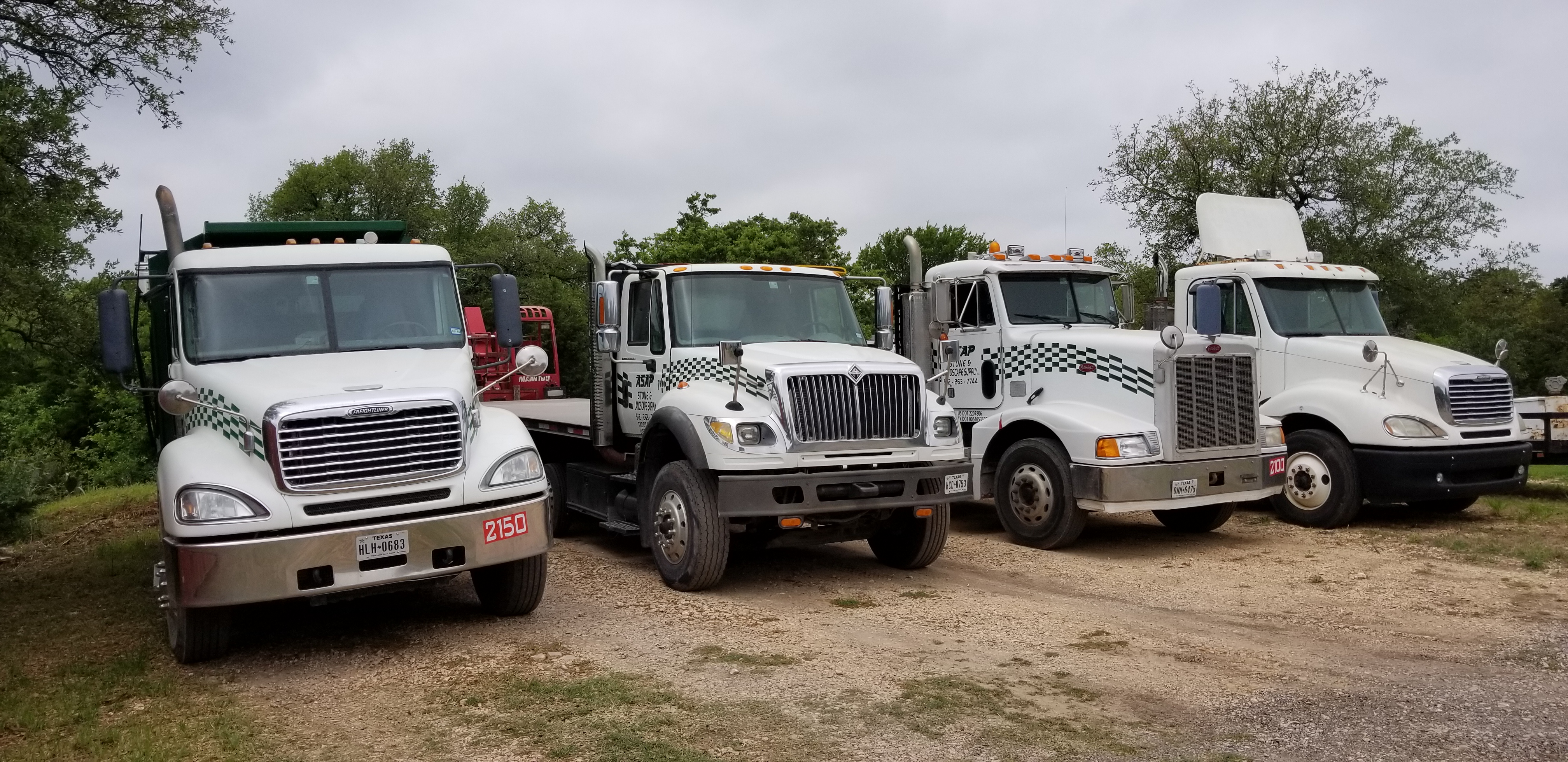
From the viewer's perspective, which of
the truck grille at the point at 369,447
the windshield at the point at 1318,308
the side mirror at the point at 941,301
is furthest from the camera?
the windshield at the point at 1318,308

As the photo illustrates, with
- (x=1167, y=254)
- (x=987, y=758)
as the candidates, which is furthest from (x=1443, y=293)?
(x=987, y=758)

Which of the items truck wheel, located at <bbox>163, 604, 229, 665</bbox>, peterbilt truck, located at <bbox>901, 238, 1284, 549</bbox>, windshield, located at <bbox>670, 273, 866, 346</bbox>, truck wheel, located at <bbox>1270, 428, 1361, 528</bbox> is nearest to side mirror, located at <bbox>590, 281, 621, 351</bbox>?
windshield, located at <bbox>670, 273, 866, 346</bbox>

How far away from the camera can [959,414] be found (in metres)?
11.7

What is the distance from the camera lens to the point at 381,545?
6617mm

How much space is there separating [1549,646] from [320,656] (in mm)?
7340

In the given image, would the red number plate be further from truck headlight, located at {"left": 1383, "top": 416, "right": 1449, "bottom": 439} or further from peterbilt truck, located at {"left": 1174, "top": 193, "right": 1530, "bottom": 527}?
truck headlight, located at {"left": 1383, "top": 416, "right": 1449, "bottom": 439}

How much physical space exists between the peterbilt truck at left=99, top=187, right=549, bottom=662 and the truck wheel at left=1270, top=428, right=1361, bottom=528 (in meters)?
7.72

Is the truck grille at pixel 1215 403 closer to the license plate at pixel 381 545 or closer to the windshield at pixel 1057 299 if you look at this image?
the windshield at pixel 1057 299

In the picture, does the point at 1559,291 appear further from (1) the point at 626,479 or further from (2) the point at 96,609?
(2) the point at 96,609

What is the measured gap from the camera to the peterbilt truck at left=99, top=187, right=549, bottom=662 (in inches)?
252

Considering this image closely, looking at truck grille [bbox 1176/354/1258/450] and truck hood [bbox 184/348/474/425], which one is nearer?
truck hood [bbox 184/348/474/425]

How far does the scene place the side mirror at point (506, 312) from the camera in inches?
316

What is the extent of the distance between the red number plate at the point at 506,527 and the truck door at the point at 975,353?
5.59m

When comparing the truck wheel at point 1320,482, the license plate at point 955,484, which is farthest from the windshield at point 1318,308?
the license plate at point 955,484
